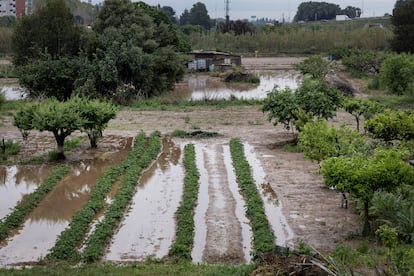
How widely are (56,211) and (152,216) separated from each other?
2175 millimetres

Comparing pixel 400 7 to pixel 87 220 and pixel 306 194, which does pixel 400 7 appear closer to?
pixel 306 194

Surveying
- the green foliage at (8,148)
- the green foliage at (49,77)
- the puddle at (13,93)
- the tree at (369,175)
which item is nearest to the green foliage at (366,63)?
the green foliage at (49,77)

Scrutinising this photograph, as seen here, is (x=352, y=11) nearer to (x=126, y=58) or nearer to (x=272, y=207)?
(x=126, y=58)

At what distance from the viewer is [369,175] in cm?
1002

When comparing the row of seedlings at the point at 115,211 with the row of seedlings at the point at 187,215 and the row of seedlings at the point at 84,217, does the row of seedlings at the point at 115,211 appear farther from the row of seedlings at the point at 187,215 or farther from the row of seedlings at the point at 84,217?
the row of seedlings at the point at 187,215

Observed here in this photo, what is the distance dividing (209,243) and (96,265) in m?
2.24

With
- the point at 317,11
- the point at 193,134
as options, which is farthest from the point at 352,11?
the point at 193,134

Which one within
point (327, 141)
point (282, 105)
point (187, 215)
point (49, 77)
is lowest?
point (187, 215)

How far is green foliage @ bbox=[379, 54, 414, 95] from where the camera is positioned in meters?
28.8

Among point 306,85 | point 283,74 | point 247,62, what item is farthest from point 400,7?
point 306,85

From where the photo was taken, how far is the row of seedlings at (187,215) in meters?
10.4

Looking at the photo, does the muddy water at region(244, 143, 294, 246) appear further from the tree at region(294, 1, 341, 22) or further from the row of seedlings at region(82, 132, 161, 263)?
the tree at region(294, 1, 341, 22)

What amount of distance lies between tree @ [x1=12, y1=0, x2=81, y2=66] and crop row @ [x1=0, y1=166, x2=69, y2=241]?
59.8ft

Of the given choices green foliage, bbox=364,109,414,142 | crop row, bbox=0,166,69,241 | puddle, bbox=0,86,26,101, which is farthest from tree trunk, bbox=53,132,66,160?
puddle, bbox=0,86,26,101
